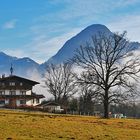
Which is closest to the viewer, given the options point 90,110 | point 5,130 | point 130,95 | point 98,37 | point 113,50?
point 5,130

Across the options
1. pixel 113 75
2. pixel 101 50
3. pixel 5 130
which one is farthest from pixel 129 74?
pixel 5 130

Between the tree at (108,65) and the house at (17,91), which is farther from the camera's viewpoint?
the house at (17,91)

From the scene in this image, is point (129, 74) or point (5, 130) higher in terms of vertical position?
point (129, 74)

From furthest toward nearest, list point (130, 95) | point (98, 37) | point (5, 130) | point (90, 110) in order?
point (90, 110), point (98, 37), point (130, 95), point (5, 130)

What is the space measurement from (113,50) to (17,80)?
61494 mm

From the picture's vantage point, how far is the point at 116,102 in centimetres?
7575

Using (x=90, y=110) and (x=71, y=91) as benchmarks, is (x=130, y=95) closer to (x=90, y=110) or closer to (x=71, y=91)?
(x=90, y=110)

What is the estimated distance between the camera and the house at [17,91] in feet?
438

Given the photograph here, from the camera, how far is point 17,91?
136250 millimetres

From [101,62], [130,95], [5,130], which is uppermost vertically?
[101,62]

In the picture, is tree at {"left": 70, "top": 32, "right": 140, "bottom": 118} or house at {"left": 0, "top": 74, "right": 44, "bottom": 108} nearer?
tree at {"left": 70, "top": 32, "right": 140, "bottom": 118}

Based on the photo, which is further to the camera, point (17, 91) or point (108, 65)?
point (17, 91)

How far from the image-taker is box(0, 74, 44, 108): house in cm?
13362

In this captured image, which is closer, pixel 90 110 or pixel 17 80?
pixel 90 110
